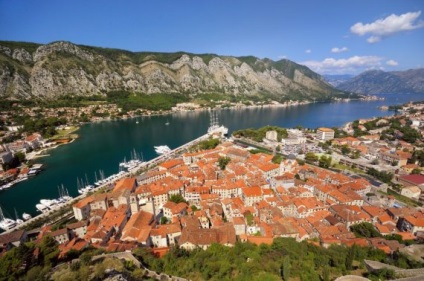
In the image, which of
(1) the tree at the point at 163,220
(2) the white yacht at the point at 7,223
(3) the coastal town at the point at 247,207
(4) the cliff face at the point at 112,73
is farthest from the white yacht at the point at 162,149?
(4) the cliff face at the point at 112,73

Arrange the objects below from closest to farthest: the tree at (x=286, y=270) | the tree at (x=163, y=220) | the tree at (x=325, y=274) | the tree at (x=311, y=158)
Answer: the tree at (x=325, y=274)
the tree at (x=286, y=270)
the tree at (x=163, y=220)
the tree at (x=311, y=158)

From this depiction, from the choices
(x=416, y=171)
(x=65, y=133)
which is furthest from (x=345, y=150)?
(x=65, y=133)

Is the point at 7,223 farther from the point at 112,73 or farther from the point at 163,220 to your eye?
the point at 112,73

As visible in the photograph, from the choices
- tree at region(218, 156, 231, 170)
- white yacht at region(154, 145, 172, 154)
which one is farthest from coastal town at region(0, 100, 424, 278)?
white yacht at region(154, 145, 172, 154)

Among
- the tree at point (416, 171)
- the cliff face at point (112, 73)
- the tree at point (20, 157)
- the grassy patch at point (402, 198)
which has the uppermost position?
the cliff face at point (112, 73)

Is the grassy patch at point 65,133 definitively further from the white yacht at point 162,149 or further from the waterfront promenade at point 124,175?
the waterfront promenade at point 124,175
